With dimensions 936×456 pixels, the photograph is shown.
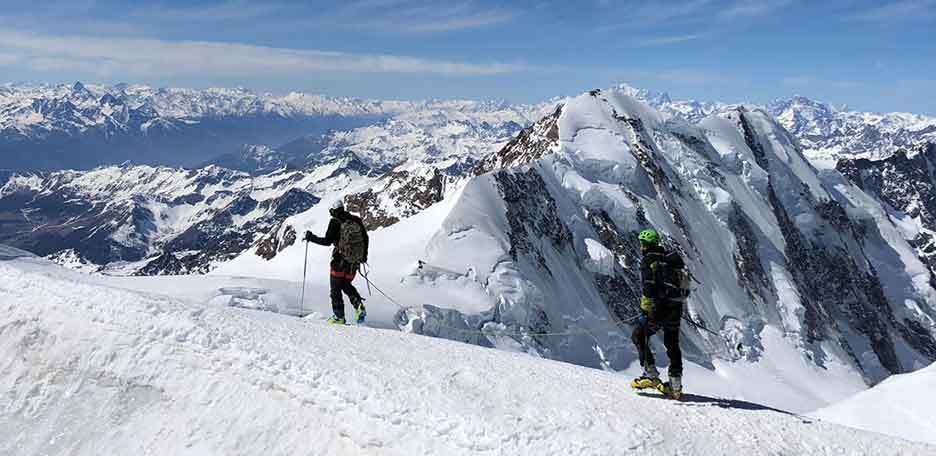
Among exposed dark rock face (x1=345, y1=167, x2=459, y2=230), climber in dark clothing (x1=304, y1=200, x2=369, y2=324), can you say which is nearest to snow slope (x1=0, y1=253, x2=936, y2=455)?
climber in dark clothing (x1=304, y1=200, x2=369, y2=324)

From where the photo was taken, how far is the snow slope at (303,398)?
9758 mm

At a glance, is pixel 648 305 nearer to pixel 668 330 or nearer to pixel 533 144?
pixel 668 330

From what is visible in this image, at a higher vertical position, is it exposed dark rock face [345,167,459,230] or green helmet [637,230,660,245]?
green helmet [637,230,660,245]

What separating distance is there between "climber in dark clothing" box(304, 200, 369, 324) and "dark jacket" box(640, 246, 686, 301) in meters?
7.74

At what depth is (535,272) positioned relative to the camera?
156 feet

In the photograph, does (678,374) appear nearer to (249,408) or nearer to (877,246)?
(249,408)

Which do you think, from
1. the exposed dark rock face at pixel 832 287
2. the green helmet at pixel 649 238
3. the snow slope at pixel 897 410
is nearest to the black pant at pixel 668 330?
the green helmet at pixel 649 238

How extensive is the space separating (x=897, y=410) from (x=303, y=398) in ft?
66.7

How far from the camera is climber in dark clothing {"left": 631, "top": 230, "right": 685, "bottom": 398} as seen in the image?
37.8 ft

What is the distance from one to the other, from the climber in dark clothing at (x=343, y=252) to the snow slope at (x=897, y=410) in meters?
16.3

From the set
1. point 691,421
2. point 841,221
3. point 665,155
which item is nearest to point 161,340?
point 691,421

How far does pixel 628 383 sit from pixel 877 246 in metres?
131

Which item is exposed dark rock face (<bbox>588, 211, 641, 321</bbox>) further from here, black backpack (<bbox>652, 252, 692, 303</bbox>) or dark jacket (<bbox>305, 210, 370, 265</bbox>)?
black backpack (<bbox>652, 252, 692, 303</bbox>)

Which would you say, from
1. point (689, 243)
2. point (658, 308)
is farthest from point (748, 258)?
point (658, 308)
